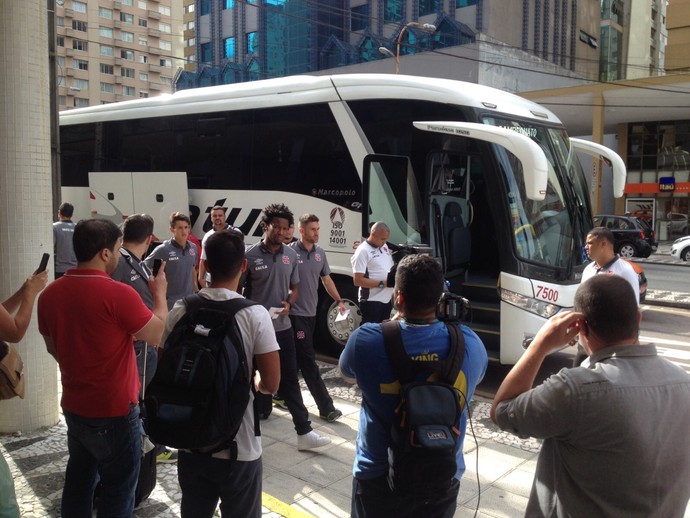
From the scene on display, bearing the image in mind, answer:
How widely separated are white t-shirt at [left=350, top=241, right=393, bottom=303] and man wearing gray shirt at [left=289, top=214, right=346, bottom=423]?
879 mm

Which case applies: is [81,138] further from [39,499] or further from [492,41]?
[492,41]

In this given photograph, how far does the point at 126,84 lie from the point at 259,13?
4594cm

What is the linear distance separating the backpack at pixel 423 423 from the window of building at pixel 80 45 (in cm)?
8933

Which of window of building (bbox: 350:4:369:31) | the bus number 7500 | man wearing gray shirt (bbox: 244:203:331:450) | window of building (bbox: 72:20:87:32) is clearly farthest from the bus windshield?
window of building (bbox: 72:20:87:32)

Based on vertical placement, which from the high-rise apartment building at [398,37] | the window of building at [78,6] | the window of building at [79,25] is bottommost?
the high-rise apartment building at [398,37]

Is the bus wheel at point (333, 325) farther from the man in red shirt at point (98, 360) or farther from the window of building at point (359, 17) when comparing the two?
the window of building at point (359, 17)

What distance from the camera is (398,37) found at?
2917cm

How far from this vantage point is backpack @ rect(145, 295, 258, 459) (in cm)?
260

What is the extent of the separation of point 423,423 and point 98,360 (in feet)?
5.26

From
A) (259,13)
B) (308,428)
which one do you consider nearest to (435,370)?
(308,428)

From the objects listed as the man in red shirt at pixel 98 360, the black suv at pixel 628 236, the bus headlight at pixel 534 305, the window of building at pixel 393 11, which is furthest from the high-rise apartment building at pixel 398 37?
the man in red shirt at pixel 98 360

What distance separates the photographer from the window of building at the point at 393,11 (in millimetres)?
40500

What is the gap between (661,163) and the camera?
3262 cm

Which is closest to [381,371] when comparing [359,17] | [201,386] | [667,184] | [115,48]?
[201,386]
